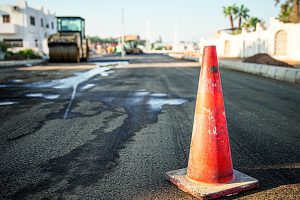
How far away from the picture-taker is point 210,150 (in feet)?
8.57

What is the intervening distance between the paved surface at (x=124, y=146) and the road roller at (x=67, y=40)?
1719 cm

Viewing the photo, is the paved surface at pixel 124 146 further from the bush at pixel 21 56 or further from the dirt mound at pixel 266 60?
the bush at pixel 21 56

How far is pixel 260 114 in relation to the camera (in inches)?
214

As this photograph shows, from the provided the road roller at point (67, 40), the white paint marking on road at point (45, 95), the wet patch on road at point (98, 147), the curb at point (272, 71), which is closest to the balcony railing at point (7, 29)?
the road roller at point (67, 40)

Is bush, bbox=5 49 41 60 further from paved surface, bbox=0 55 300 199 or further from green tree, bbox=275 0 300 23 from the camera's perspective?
green tree, bbox=275 0 300 23

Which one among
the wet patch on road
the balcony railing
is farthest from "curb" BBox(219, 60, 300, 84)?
the balcony railing

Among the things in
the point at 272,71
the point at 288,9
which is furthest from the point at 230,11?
the point at 272,71

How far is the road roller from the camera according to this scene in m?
23.1

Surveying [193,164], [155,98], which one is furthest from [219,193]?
[155,98]

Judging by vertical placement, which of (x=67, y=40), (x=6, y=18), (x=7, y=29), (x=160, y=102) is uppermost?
(x=6, y=18)

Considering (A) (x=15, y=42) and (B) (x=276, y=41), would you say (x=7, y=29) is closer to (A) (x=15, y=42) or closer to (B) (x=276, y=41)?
(A) (x=15, y=42)

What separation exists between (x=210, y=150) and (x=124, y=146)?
Answer: 4.42 ft

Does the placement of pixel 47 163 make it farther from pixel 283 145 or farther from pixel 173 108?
pixel 173 108

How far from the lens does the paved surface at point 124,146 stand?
2.56 m
